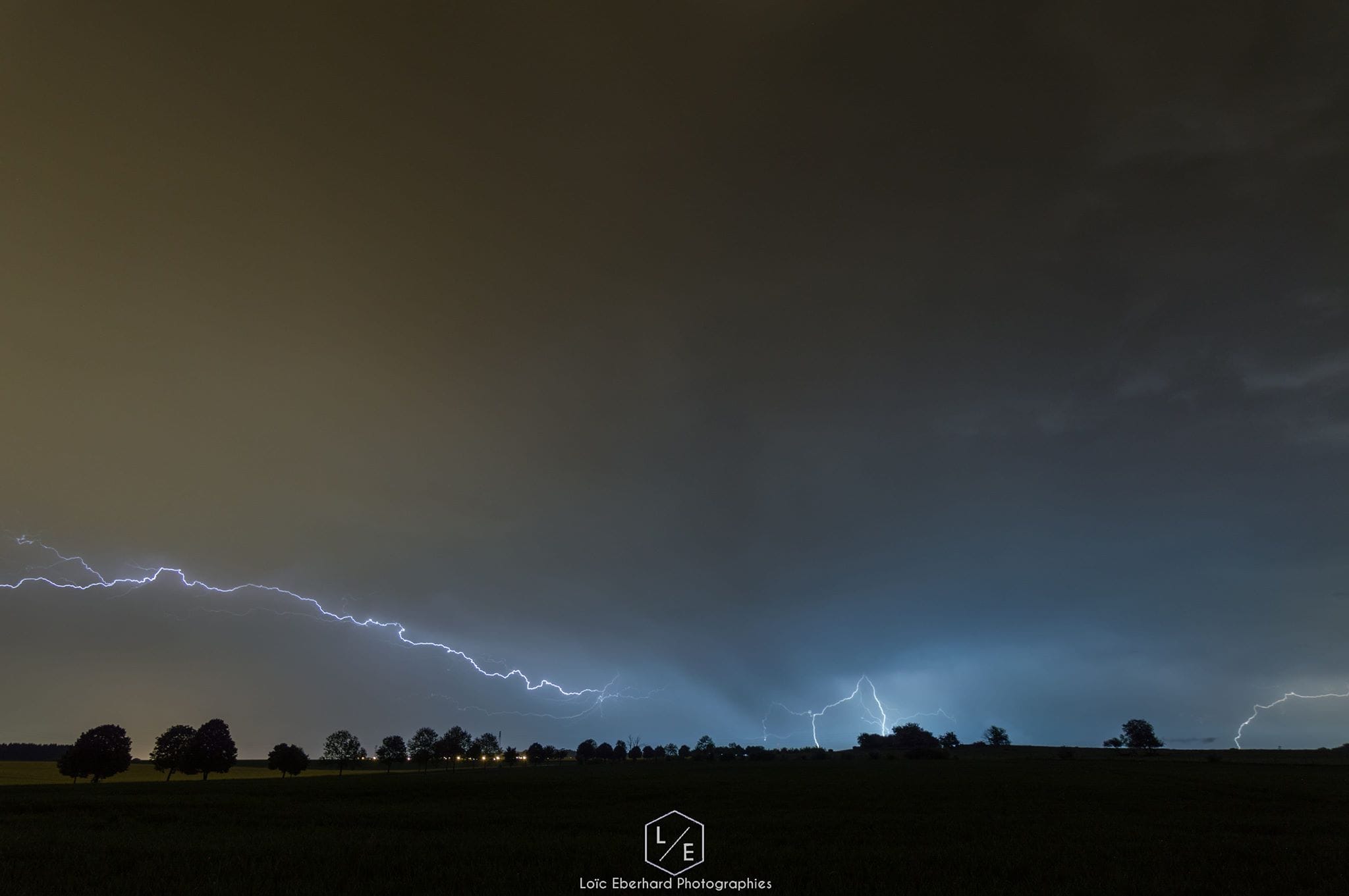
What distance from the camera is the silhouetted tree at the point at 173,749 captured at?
88750 millimetres

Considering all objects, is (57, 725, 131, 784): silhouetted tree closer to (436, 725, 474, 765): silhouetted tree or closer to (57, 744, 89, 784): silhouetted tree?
(57, 744, 89, 784): silhouetted tree

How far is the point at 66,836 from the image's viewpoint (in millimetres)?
18672

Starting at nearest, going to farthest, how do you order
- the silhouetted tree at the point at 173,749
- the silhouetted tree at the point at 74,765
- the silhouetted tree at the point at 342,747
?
1. the silhouetted tree at the point at 74,765
2. the silhouetted tree at the point at 173,749
3. the silhouetted tree at the point at 342,747

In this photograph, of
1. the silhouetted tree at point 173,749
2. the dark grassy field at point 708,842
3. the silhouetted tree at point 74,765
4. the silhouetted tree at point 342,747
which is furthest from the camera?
the silhouetted tree at point 342,747

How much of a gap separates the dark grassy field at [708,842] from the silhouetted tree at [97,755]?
58038 millimetres

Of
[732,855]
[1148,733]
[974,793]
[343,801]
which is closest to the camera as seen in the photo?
[732,855]

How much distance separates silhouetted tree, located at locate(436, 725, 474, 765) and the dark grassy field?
134 meters

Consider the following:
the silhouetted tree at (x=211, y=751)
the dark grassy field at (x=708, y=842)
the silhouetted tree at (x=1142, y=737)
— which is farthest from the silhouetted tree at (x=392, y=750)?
the silhouetted tree at (x=1142, y=737)

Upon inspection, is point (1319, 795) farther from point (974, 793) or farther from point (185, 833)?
point (185, 833)

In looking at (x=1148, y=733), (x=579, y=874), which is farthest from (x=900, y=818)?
(x=1148, y=733)

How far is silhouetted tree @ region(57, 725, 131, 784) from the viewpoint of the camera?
263ft

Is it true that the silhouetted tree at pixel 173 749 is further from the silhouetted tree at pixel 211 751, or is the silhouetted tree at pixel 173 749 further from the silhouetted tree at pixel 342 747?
the silhouetted tree at pixel 342 747

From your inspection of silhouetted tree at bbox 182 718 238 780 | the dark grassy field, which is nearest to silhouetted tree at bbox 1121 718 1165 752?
the dark grassy field

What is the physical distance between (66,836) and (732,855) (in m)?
20.6
